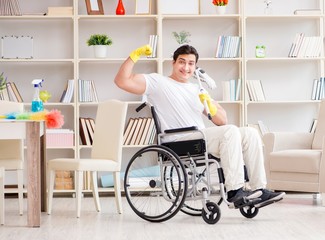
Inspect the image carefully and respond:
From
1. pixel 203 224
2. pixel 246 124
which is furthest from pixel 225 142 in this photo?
pixel 246 124

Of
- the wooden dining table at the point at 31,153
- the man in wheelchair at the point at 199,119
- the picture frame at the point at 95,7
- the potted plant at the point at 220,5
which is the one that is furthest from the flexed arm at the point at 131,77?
the potted plant at the point at 220,5

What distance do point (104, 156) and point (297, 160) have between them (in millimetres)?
1543

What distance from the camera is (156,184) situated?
5223mm

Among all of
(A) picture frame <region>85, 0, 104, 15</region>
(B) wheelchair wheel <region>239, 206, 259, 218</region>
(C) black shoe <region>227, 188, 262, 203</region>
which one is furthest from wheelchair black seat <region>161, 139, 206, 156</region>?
(A) picture frame <region>85, 0, 104, 15</region>

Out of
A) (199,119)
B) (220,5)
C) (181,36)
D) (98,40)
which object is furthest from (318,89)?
(199,119)

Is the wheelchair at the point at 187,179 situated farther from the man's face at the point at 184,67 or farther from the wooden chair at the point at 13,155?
the wooden chair at the point at 13,155

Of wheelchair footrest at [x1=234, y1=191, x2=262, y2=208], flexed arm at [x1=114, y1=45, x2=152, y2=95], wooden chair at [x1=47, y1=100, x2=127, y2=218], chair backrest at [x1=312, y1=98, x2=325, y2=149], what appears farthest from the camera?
chair backrest at [x1=312, y1=98, x2=325, y2=149]

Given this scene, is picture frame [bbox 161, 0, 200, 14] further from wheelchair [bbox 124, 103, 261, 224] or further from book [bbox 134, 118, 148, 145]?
wheelchair [bbox 124, 103, 261, 224]

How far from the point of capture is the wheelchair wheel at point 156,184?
16.1 feet

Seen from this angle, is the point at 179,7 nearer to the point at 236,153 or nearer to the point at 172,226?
the point at 236,153

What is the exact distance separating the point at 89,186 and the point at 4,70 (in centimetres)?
138

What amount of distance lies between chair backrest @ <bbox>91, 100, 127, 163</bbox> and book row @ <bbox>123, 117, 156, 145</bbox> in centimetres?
137

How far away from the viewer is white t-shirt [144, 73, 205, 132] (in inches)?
205

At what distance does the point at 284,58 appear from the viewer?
7.36 m
